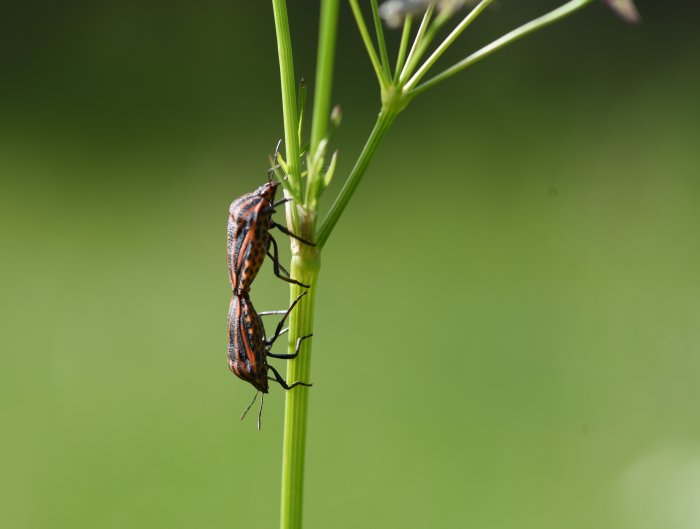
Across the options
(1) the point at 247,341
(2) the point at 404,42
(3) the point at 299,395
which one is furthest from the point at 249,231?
(2) the point at 404,42

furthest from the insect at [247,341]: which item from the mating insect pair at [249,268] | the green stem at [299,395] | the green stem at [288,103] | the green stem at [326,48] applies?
the green stem at [326,48]

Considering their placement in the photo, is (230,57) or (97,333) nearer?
(97,333)

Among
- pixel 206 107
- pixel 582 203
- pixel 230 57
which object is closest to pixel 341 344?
pixel 582 203

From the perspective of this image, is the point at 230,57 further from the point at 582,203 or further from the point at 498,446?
the point at 498,446

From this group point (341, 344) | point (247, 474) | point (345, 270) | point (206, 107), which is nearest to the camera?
point (247, 474)

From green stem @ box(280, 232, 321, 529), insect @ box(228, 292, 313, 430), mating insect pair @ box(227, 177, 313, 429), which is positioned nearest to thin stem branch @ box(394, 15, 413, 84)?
green stem @ box(280, 232, 321, 529)

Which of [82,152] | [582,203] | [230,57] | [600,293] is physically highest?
[230,57]

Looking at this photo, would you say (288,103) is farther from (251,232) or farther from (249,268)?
(249,268)
